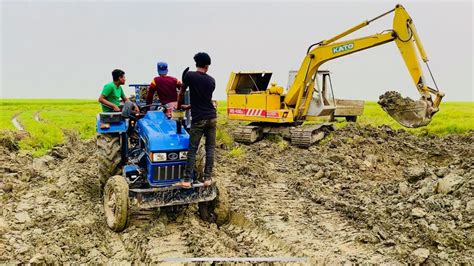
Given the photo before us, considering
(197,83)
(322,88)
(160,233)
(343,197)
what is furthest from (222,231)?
(322,88)

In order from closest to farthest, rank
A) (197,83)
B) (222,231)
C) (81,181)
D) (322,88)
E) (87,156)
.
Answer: (197,83), (222,231), (81,181), (87,156), (322,88)

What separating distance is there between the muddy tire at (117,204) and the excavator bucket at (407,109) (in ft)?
21.1

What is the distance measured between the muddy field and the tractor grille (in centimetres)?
66

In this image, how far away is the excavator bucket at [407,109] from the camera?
1011 cm

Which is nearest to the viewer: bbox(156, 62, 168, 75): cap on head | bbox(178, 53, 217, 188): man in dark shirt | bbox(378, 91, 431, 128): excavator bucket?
bbox(178, 53, 217, 188): man in dark shirt

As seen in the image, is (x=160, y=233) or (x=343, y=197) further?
(x=343, y=197)

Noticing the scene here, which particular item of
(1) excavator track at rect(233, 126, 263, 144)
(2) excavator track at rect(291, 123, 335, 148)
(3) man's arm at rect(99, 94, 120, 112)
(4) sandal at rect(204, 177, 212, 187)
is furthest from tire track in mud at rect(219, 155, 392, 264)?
(1) excavator track at rect(233, 126, 263, 144)

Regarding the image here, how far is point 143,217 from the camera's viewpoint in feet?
23.2

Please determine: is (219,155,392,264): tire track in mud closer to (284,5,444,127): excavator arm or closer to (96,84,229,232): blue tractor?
(96,84,229,232): blue tractor

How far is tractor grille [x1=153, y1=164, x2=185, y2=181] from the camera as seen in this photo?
6.54 metres

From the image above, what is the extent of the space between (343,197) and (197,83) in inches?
147

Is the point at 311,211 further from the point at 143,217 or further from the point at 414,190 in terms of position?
the point at 143,217

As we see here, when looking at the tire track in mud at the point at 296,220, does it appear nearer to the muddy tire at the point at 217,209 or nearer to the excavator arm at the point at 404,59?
the muddy tire at the point at 217,209

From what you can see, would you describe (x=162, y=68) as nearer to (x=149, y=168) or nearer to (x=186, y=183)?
(x=149, y=168)
